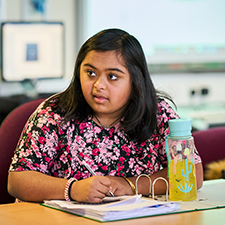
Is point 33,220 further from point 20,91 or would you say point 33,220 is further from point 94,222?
point 20,91

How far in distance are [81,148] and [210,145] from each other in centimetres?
81

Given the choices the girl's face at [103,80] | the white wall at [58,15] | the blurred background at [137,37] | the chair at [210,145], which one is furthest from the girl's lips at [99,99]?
the white wall at [58,15]

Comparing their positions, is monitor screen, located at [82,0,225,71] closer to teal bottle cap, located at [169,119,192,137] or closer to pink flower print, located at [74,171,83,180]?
pink flower print, located at [74,171,83,180]

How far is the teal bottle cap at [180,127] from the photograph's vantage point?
1.26 meters

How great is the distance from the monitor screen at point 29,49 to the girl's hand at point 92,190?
6.93 ft

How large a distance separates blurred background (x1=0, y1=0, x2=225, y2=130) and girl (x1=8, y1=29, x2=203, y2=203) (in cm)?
146

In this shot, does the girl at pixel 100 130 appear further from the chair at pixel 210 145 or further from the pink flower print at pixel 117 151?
the chair at pixel 210 145

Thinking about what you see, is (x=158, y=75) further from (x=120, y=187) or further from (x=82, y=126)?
(x=120, y=187)

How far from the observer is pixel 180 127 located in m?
1.27

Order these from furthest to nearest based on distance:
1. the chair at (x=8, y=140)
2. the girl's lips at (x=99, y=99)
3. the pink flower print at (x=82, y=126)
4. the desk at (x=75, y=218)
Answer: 1. the chair at (x=8, y=140)
2. the pink flower print at (x=82, y=126)
3. the girl's lips at (x=99, y=99)
4. the desk at (x=75, y=218)

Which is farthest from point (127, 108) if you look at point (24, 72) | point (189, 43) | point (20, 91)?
point (189, 43)

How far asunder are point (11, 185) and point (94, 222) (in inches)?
17.0

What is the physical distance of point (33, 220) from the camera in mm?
1106

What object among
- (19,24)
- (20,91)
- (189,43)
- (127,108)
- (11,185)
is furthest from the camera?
(189,43)
